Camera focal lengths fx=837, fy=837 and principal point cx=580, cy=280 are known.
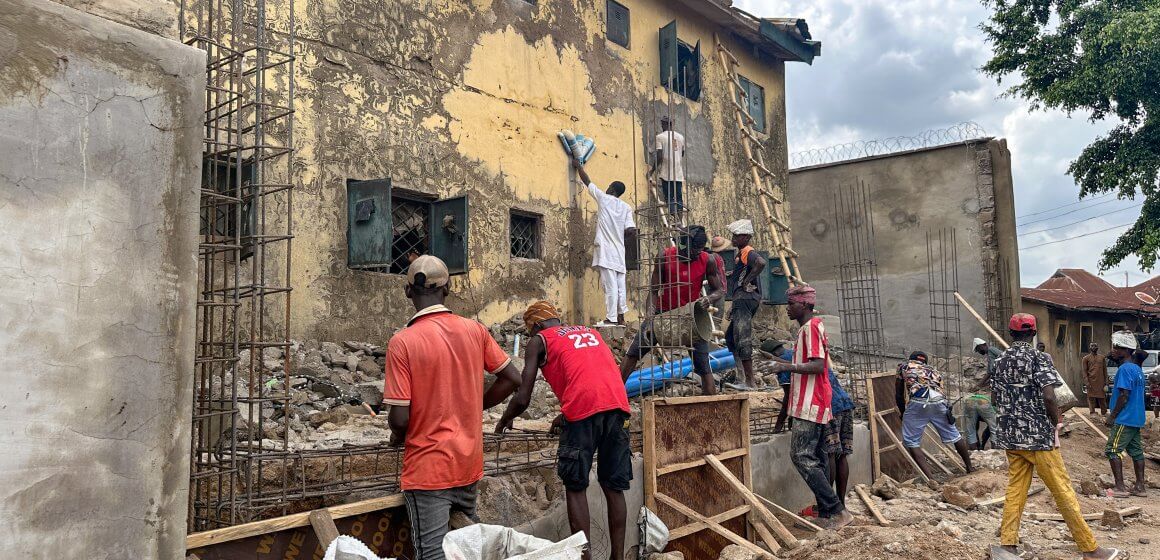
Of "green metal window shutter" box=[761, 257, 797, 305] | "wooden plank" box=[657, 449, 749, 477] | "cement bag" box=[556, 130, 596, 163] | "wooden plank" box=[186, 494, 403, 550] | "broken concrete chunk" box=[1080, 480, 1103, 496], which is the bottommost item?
"broken concrete chunk" box=[1080, 480, 1103, 496]

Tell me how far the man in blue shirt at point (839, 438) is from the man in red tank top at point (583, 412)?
7.97 ft

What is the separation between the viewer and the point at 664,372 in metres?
6.09

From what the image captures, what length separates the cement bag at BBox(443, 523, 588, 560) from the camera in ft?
11.3

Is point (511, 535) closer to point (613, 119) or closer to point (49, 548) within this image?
point (49, 548)

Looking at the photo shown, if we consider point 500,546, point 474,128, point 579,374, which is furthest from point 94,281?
point 474,128

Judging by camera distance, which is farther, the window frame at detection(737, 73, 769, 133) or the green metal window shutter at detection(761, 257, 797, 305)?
the window frame at detection(737, 73, 769, 133)

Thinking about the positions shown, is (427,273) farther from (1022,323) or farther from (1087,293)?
(1087,293)

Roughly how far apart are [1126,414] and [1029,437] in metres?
3.78

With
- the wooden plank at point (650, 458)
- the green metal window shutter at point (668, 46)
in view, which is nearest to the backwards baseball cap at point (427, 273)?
the wooden plank at point (650, 458)

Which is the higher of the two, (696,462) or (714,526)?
(696,462)

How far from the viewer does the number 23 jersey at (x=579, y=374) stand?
467 centimetres

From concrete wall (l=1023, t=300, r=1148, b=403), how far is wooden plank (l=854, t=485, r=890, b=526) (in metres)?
14.0

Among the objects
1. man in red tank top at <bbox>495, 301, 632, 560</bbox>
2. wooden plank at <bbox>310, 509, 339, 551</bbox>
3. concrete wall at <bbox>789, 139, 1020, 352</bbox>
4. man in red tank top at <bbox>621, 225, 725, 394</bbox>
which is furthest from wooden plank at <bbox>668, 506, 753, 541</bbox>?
concrete wall at <bbox>789, 139, 1020, 352</bbox>

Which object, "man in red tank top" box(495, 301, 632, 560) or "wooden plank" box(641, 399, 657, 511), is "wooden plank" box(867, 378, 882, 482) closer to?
"wooden plank" box(641, 399, 657, 511)
